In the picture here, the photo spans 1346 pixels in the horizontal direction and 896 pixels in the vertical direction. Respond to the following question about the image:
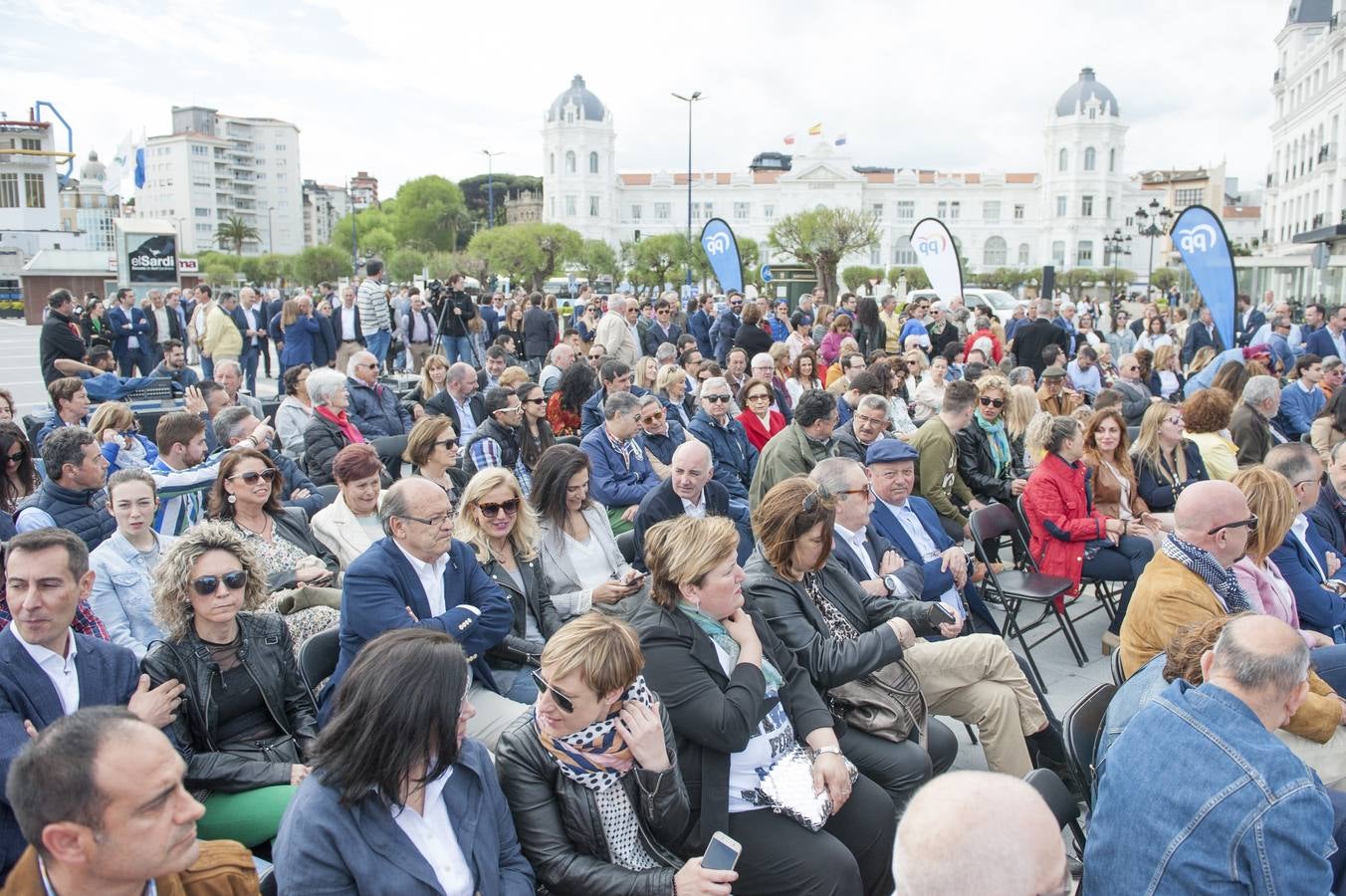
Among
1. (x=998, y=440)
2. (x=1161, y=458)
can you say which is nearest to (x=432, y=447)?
(x=998, y=440)

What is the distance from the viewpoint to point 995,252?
4023 inches

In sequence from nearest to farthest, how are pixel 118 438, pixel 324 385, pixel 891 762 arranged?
1. pixel 891 762
2. pixel 118 438
3. pixel 324 385

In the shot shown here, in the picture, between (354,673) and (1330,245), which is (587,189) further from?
(354,673)

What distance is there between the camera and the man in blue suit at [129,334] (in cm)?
1448

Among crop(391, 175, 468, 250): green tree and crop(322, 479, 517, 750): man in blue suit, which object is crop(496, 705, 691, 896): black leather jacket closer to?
crop(322, 479, 517, 750): man in blue suit

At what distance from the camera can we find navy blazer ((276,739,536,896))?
2141 mm

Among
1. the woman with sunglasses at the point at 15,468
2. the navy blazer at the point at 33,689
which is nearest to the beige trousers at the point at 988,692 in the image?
the navy blazer at the point at 33,689

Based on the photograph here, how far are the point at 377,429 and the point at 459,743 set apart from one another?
220 inches

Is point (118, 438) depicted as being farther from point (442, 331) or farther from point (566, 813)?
point (442, 331)

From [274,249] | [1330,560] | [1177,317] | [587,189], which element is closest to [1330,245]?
[1177,317]

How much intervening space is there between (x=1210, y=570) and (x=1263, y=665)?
4.49 ft

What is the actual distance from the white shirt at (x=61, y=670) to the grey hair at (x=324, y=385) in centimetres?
393

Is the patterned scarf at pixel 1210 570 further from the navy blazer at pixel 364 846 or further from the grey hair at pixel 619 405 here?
the grey hair at pixel 619 405

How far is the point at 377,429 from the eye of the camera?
7559mm
